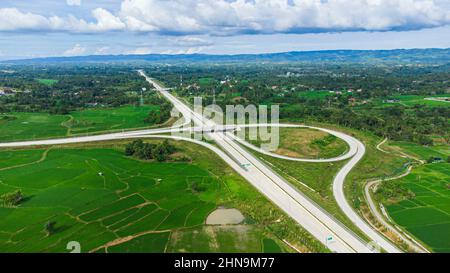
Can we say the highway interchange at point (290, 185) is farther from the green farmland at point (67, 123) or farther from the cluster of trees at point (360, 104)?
the cluster of trees at point (360, 104)

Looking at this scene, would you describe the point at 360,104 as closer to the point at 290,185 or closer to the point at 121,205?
the point at 290,185

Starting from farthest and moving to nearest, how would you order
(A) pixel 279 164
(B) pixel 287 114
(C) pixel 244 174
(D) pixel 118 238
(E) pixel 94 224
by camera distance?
(B) pixel 287 114
(A) pixel 279 164
(C) pixel 244 174
(E) pixel 94 224
(D) pixel 118 238

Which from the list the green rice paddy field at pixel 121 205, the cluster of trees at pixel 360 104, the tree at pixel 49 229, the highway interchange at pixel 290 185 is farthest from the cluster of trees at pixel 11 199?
the cluster of trees at pixel 360 104

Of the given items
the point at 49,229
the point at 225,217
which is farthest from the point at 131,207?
the point at 225,217

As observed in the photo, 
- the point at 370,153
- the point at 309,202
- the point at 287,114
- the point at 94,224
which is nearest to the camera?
the point at 94,224

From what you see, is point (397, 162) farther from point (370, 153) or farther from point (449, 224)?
point (449, 224)
